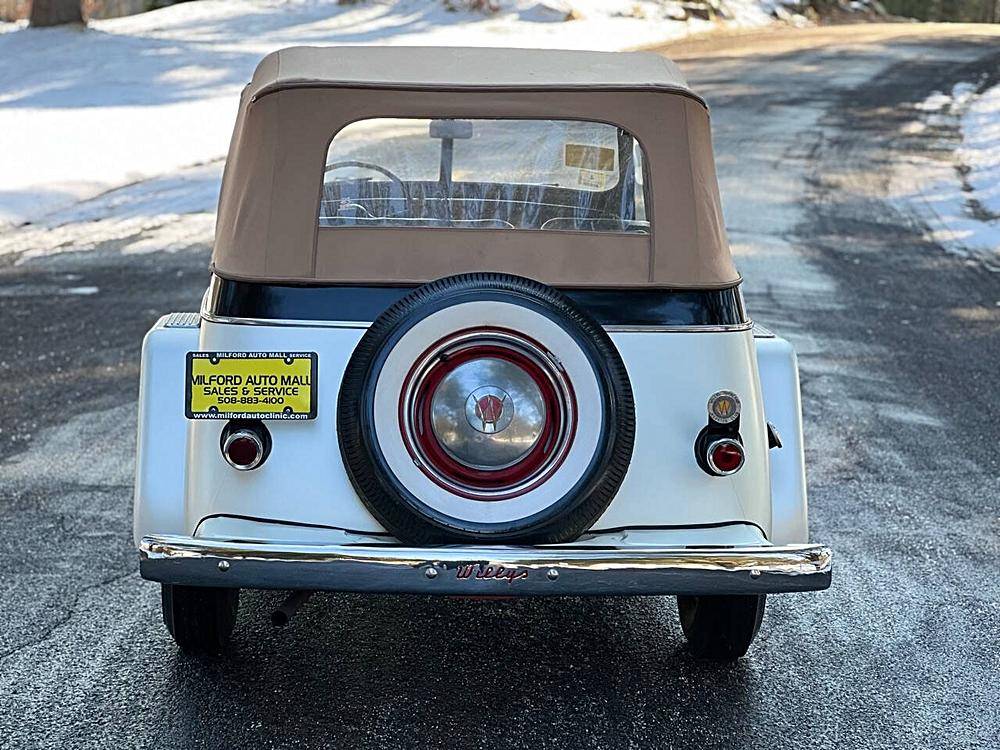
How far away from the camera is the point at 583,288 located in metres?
3.71

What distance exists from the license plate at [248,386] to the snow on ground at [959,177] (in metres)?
8.52

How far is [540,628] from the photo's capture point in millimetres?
4230

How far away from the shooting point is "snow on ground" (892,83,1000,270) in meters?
11.9

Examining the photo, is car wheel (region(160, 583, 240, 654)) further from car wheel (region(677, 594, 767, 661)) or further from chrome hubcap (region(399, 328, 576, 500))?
car wheel (region(677, 594, 767, 661))

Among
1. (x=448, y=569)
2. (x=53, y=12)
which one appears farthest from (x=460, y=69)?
(x=53, y=12)

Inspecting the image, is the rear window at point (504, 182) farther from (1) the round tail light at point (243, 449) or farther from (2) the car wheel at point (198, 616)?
(2) the car wheel at point (198, 616)

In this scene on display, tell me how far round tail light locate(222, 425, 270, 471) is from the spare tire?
0.77 feet

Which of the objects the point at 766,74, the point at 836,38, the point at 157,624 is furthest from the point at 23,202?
the point at 836,38

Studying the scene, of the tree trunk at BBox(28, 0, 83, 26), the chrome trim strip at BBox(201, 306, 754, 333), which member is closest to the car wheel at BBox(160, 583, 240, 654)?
the chrome trim strip at BBox(201, 306, 754, 333)

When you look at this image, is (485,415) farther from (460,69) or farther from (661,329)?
(460,69)

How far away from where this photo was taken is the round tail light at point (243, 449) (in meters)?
3.52

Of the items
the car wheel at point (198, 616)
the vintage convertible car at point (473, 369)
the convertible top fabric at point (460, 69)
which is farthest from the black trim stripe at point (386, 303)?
the car wheel at point (198, 616)

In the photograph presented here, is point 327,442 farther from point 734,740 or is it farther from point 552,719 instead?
point 734,740

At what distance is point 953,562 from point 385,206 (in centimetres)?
256
